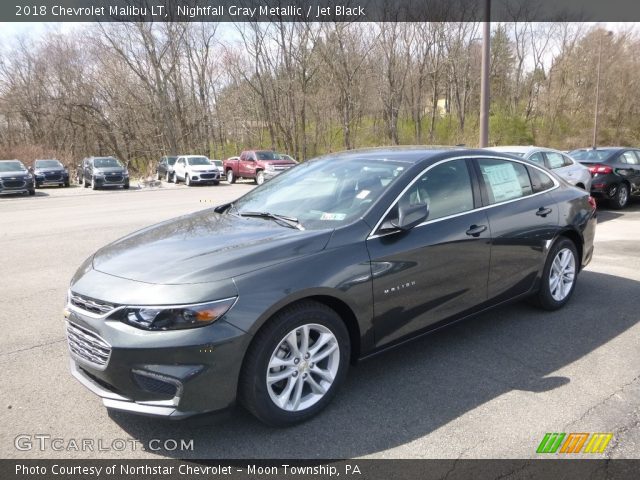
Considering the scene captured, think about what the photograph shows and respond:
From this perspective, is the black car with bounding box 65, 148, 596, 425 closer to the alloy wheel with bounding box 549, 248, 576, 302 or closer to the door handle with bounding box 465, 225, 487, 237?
the door handle with bounding box 465, 225, 487, 237

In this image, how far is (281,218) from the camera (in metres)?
3.59

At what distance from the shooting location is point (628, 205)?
1331cm

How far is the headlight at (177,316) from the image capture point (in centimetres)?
259

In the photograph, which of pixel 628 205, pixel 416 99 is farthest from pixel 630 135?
pixel 628 205

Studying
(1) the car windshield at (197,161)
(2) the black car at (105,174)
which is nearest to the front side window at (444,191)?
(2) the black car at (105,174)

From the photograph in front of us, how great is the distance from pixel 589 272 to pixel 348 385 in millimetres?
4414

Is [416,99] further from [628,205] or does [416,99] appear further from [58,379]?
[58,379]

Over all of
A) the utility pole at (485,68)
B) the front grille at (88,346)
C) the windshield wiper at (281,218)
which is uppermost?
the utility pole at (485,68)

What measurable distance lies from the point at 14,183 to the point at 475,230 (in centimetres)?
2349

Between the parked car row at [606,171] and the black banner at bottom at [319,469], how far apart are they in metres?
9.68

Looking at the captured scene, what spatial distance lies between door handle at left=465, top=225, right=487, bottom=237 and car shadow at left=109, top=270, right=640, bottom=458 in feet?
2.60

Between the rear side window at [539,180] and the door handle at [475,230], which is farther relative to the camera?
the rear side window at [539,180]

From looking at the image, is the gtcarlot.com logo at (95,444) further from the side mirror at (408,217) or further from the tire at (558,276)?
the tire at (558,276)

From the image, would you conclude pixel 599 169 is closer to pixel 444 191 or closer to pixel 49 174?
pixel 444 191
